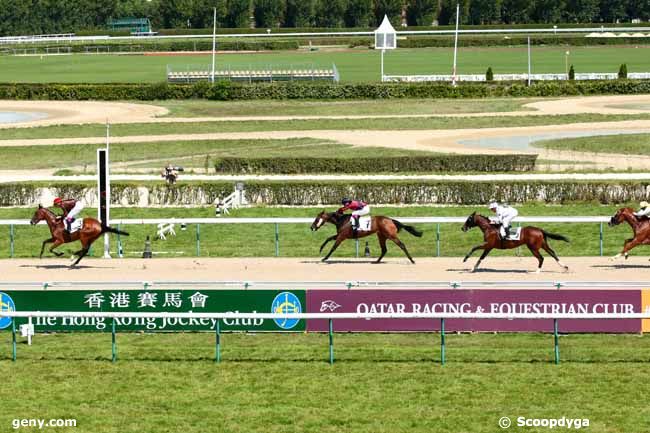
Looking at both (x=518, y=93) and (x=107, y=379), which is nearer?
(x=107, y=379)

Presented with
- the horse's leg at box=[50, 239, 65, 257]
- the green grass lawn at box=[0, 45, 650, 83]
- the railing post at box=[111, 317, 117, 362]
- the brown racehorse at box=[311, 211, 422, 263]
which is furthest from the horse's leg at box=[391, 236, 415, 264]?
the green grass lawn at box=[0, 45, 650, 83]

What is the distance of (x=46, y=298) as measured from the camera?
19.9 m

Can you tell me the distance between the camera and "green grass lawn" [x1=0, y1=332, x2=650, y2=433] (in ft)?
52.4

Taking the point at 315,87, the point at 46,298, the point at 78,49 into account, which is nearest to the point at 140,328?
the point at 46,298

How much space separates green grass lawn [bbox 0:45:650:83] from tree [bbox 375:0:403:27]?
75.6 feet

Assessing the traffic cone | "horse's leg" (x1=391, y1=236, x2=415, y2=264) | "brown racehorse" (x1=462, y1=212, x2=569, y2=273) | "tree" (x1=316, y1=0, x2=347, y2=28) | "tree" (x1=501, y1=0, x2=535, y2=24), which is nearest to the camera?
"brown racehorse" (x1=462, y1=212, x2=569, y2=273)

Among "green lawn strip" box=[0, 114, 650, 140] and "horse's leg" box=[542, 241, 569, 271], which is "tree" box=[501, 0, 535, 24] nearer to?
"green lawn strip" box=[0, 114, 650, 140]

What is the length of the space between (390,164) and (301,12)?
335 ft

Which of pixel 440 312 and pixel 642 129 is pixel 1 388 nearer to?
pixel 440 312

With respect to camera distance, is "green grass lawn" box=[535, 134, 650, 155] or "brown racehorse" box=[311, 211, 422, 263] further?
"green grass lawn" box=[535, 134, 650, 155]

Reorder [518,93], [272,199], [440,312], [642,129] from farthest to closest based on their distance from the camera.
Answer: [518,93] < [642,129] < [272,199] < [440,312]

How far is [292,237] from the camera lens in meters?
30.0

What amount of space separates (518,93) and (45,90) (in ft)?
84.1

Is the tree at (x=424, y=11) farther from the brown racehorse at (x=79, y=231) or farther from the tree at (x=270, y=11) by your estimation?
the brown racehorse at (x=79, y=231)
